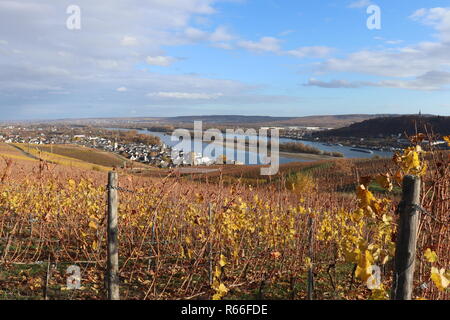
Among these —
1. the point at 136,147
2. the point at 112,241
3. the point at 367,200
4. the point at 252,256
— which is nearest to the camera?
the point at 367,200

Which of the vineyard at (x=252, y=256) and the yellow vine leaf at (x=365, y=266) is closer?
the yellow vine leaf at (x=365, y=266)

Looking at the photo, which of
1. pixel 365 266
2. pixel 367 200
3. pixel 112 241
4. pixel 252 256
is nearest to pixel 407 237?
pixel 365 266

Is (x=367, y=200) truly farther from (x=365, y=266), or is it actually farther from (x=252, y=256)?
(x=252, y=256)

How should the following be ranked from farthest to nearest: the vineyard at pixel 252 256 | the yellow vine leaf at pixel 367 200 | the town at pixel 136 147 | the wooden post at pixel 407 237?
the town at pixel 136 147
the vineyard at pixel 252 256
the yellow vine leaf at pixel 367 200
the wooden post at pixel 407 237

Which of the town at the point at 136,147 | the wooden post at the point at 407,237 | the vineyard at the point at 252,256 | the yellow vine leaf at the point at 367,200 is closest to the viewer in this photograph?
the wooden post at the point at 407,237

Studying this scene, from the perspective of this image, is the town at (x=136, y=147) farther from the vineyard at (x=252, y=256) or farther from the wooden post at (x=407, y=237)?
the wooden post at (x=407, y=237)

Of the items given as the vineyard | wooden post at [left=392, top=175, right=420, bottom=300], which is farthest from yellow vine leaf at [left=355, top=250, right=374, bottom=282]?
wooden post at [left=392, top=175, right=420, bottom=300]

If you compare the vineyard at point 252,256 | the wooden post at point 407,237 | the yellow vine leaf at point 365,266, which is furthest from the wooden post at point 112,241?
the wooden post at point 407,237

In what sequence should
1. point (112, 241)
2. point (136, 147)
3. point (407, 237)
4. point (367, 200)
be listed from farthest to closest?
point (136, 147)
point (112, 241)
point (367, 200)
point (407, 237)
